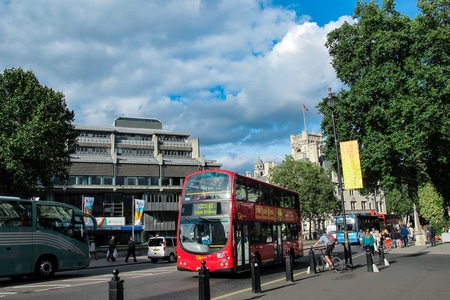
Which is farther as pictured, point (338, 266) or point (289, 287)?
point (338, 266)

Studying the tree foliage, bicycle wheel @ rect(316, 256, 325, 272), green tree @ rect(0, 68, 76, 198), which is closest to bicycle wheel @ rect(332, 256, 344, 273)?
bicycle wheel @ rect(316, 256, 325, 272)

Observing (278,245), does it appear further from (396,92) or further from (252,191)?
(396,92)

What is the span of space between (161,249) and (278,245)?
449 inches

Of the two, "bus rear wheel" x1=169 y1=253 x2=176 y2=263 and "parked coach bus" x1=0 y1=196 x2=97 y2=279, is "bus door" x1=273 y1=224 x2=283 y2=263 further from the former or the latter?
"bus rear wheel" x1=169 y1=253 x2=176 y2=263

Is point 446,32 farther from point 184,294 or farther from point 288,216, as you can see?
point 184,294

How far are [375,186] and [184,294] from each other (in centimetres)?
2741

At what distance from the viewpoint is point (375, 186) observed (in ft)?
117

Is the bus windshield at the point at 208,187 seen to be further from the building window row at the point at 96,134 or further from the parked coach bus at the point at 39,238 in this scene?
the building window row at the point at 96,134

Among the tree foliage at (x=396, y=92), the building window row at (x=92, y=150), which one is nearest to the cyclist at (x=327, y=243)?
the tree foliage at (x=396, y=92)

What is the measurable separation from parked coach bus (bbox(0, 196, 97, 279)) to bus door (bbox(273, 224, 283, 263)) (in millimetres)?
8905

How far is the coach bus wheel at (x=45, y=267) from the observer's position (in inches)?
665

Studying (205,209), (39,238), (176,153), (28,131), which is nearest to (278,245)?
(205,209)

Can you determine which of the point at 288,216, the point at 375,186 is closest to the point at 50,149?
the point at 288,216

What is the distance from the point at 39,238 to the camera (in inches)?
662
